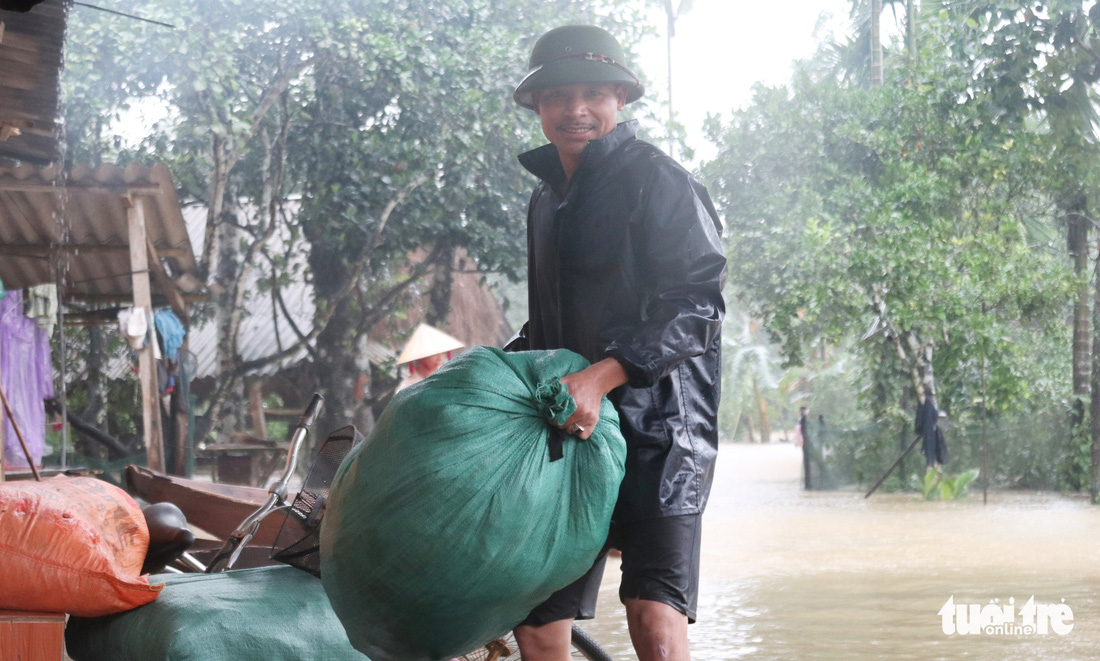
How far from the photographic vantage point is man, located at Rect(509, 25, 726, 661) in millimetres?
1964

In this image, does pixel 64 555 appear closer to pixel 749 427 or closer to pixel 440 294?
pixel 440 294

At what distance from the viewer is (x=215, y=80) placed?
13562 millimetres

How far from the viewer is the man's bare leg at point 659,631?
6.44ft

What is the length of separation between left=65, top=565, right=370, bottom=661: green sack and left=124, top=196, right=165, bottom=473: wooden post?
5.19 metres

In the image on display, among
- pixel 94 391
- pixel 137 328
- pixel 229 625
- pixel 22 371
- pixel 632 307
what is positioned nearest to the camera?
pixel 632 307

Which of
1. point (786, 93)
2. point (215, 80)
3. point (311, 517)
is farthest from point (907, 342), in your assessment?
point (311, 517)

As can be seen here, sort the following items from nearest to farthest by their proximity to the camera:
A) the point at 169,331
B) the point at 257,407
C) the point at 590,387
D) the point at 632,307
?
the point at 590,387 < the point at 632,307 < the point at 169,331 < the point at 257,407

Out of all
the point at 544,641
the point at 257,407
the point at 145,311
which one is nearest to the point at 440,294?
the point at 257,407

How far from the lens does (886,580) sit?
7379mm

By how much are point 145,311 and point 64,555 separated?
5581 mm

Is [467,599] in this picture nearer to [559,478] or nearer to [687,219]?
[559,478]

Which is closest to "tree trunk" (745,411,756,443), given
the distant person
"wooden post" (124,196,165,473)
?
the distant person

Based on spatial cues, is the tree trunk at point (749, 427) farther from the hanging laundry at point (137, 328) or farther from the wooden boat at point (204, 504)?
the wooden boat at point (204, 504)

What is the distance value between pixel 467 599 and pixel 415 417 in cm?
29
